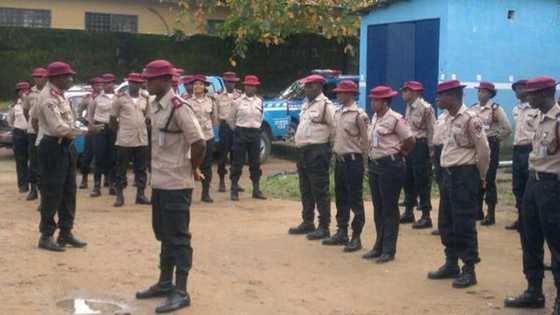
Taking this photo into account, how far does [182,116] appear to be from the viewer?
7.06 m

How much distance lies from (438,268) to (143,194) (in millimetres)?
5688

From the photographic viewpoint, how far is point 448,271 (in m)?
8.30

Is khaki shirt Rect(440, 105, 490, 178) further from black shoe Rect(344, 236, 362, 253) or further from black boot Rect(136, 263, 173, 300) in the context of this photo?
black boot Rect(136, 263, 173, 300)

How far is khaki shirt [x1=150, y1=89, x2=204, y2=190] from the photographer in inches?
278

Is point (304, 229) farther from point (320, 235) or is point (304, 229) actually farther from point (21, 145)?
point (21, 145)

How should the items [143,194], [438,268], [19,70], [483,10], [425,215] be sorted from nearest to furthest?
[438,268] < [425,215] < [143,194] < [483,10] < [19,70]

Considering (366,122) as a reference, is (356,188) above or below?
below

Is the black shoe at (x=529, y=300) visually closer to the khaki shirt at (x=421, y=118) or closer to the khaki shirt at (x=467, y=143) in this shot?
the khaki shirt at (x=467, y=143)

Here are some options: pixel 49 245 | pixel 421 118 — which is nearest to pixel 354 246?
pixel 421 118

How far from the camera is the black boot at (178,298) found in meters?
7.05

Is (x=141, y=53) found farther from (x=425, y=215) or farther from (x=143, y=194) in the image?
(x=425, y=215)

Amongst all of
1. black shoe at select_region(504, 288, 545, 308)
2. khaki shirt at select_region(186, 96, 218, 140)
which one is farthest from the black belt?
khaki shirt at select_region(186, 96, 218, 140)

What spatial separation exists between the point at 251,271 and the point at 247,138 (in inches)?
207

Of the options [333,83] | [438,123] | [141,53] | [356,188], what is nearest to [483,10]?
[333,83]
